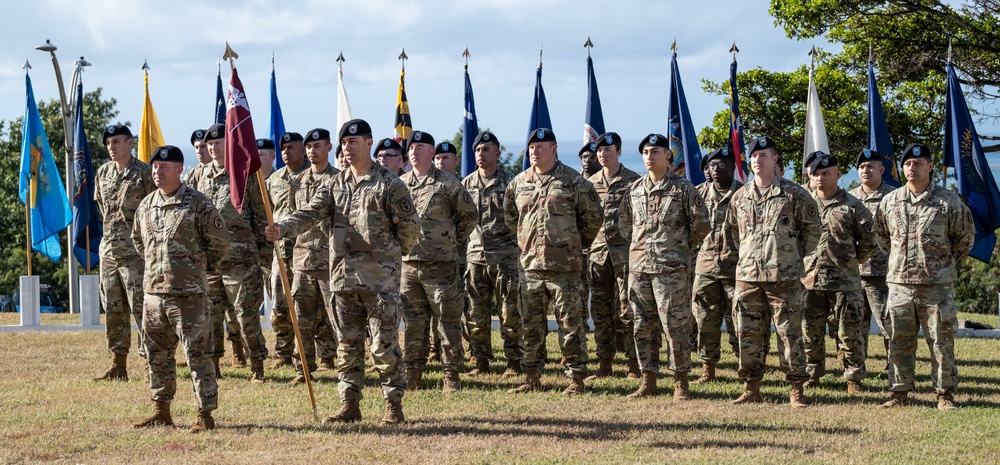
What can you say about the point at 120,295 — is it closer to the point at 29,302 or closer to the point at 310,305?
the point at 310,305

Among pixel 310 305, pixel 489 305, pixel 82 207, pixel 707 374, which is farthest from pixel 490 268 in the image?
pixel 82 207

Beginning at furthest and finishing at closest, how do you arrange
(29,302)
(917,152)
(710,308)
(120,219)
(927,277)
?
(29,302), (710,308), (120,219), (917,152), (927,277)

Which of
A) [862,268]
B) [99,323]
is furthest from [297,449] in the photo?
[99,323]

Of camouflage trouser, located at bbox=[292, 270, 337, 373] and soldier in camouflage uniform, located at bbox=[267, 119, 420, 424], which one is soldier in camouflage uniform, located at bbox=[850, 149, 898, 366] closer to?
soldier in camouflage uniform, located at bbox=[267, 119, 420, 424]

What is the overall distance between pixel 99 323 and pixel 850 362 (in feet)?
33.9

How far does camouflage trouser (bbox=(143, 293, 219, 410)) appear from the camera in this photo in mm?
8320

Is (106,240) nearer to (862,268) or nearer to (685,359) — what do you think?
(685,359)

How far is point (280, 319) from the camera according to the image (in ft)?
37.1

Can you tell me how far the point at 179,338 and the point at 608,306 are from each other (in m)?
4.47

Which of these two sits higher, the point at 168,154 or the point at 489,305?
the point at 168,154

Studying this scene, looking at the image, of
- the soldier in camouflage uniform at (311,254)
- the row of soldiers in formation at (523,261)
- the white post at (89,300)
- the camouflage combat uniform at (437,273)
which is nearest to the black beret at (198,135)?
the row of soldiers in formation at (523,261)

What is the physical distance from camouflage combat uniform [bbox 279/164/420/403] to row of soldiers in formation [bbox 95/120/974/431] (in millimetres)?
15

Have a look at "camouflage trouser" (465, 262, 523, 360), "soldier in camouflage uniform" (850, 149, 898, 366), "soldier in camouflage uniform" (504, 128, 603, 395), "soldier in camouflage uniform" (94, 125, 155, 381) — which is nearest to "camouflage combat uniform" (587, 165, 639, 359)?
"camouflage trouser" (465, 262, 523, 360)

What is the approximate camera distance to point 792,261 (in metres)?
9.46
